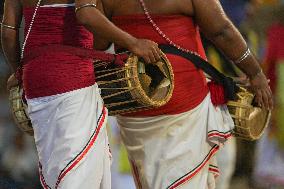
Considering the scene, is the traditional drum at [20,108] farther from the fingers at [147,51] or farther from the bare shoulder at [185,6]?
the bare shoulder at [185,6]

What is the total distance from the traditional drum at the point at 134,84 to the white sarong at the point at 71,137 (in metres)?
0.12

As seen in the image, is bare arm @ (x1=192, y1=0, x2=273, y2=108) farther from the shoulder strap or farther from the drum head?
the drum head

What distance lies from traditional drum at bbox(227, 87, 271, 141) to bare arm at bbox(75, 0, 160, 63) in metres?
0.65

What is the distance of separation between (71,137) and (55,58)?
345 mm

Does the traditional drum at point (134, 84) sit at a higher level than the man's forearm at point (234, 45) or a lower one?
lower

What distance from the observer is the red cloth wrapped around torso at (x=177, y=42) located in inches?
123

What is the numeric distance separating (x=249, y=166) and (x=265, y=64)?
29.2 inches

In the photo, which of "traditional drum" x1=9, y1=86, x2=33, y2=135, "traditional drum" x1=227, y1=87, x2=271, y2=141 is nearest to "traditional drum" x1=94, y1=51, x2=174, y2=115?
"traditional drum" x1=9, y1=86, x2=33, y2=135

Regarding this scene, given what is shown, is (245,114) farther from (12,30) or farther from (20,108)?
(12,30)

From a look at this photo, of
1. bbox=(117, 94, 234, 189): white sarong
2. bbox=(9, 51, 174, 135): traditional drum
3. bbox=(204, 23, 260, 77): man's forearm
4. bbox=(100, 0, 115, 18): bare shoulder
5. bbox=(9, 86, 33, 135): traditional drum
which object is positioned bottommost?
bbox=(117, 94, 234, 189): white sarong

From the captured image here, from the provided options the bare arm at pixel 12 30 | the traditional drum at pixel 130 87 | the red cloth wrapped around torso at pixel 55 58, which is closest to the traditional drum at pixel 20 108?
the traditional drum at pixel 130 87

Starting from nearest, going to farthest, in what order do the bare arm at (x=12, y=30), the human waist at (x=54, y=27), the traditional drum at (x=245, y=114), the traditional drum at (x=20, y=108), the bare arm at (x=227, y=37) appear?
1. the human waist at (x=54, y=27)
2. the bare arm at (x=12, y=30)
3. the traditional drum at (x=20, y=108)
4. the bare arm at (x=227, y=37)
5. the traditional drum at (x=245, y=114)

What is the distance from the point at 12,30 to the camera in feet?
9.63

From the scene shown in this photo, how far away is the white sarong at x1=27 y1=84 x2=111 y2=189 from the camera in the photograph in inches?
106
